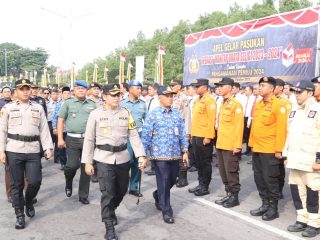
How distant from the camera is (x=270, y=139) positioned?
5512mm

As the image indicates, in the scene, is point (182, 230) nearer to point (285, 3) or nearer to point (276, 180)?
point (276, 180)

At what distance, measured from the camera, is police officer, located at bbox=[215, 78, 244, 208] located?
19.5ft

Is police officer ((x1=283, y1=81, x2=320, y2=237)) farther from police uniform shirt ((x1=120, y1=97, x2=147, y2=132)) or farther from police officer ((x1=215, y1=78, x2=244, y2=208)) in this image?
police uniform shirt ((x1=120, y1=97, x2=147, y2=132))

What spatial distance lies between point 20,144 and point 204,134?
3.10m

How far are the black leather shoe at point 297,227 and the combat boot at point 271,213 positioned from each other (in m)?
0.43

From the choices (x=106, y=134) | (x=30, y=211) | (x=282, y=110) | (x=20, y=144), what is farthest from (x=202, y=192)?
(x=20, y=144)

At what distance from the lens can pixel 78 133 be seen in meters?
6.45

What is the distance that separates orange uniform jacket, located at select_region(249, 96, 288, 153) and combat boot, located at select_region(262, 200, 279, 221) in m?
0.75

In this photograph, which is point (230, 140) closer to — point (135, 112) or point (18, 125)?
point (135, 112)

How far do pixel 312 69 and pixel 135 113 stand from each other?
5526mm

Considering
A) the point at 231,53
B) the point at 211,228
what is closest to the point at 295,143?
the point at 211,228

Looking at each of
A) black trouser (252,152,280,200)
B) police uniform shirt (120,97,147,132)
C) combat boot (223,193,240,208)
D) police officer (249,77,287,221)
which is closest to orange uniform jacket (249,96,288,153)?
police officer (249,77,287,221)

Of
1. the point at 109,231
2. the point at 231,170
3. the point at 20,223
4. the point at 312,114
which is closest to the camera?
the point at 109,231

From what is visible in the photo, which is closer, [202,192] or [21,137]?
[21,137]
